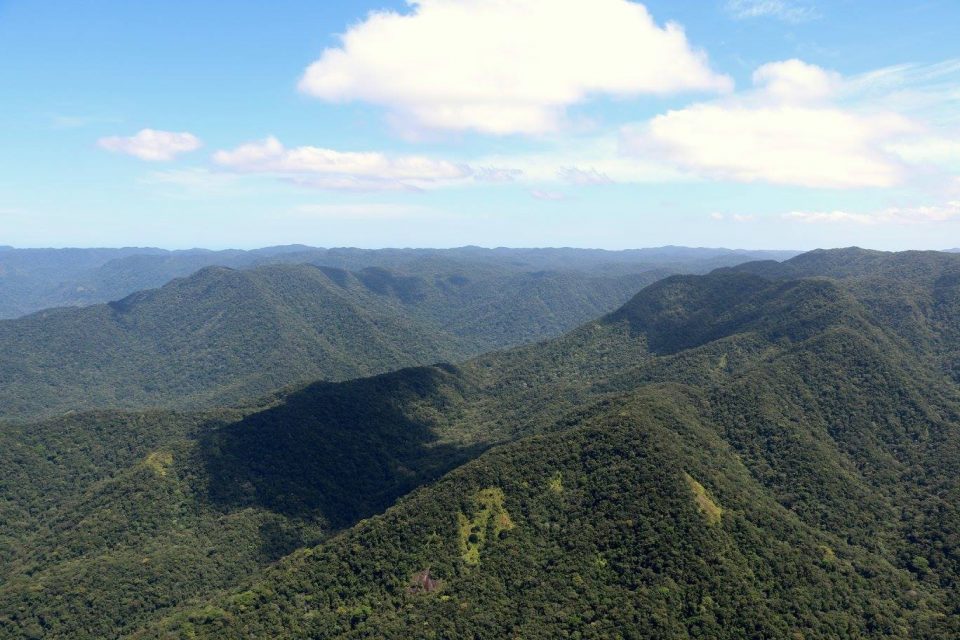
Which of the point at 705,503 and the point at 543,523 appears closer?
the point at 705,503

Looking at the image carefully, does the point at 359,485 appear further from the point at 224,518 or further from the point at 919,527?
the point at 919,527

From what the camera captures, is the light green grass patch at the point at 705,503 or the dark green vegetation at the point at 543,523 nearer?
the dark green vegetation at the point at 543,523

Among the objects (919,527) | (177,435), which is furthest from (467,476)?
(177,435)

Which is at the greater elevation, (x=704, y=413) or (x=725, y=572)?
(x=704, y=413)

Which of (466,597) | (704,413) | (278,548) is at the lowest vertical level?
(278,548)

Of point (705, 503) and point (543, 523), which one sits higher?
point (705, 503)

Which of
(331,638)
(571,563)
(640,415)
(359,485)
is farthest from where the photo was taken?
(359,485)

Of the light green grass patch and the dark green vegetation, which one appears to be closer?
the dark green vegetation

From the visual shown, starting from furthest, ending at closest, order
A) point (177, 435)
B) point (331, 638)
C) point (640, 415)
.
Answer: point (177, 435) < point (640, 415) < point (331, 638)
